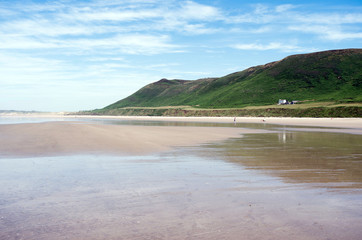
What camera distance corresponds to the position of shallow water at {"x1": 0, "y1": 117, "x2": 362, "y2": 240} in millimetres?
5777

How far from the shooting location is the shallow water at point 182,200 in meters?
5.78

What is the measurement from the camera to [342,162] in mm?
13633

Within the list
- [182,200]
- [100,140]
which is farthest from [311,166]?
[100,140]

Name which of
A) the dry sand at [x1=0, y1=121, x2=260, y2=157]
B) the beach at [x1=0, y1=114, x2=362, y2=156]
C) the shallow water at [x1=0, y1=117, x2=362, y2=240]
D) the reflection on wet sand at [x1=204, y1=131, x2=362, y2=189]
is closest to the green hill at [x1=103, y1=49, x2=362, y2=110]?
the beach at [x1=0, y1=114, x2=362, y2=156]

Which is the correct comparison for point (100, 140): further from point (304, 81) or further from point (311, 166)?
point (304, 81)

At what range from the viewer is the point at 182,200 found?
780 centimetres

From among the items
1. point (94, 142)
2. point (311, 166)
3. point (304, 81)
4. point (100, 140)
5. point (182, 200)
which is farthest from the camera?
point (304, 81)

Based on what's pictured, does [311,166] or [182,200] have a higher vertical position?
[182,200]

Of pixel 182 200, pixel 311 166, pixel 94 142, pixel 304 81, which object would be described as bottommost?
pixel 311 166

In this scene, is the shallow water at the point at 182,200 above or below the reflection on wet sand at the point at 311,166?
above

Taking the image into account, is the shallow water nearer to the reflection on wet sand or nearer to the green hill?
the reflection on wet sand

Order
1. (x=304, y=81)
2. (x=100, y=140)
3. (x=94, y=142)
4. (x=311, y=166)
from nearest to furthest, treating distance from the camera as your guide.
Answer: (x=311, y=166)
(x=94, y=142)
(x=100, y=140)
(x=304, y=81)

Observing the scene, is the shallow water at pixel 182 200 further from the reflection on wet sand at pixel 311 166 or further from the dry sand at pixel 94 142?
the dry sand at pixel 94 142

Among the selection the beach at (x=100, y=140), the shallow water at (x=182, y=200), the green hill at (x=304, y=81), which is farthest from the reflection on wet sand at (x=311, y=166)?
the green hill at (x=304, y=81)
